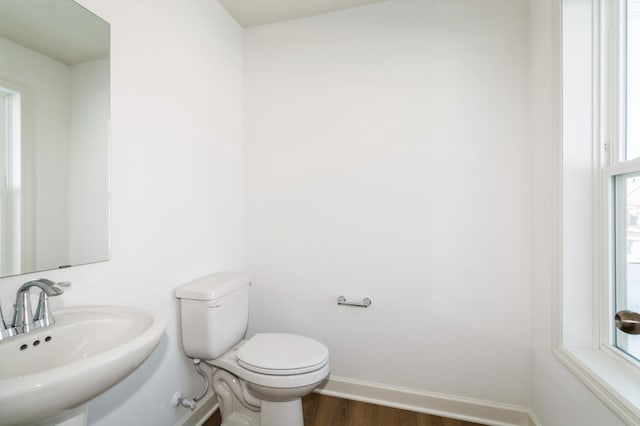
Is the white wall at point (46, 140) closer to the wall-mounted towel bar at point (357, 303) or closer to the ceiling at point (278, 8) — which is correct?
the ceiling at point (278, 8)

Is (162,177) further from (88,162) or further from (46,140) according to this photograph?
(46,140)

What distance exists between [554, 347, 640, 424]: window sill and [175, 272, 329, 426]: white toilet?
0.99 meters

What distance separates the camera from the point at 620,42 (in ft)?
3.62

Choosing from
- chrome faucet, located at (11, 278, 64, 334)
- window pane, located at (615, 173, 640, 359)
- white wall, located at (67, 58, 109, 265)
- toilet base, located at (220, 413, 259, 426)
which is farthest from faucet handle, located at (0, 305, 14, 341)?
window pane, located at (615, 173, 640, 359)

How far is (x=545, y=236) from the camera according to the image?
1368mm

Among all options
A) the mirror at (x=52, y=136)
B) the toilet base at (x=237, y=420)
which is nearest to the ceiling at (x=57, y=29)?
the mirror at (x=52, y=136)

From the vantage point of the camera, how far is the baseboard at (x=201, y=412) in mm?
1491

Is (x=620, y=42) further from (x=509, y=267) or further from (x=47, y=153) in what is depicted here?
(x=47, y=153)

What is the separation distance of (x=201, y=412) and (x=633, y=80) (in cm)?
248

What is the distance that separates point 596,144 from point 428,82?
0.84m

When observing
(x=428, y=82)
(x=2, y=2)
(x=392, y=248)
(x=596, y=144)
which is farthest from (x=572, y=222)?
(x=2, y=2)

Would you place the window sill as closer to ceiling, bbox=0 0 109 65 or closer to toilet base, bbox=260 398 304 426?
toilet base, bbox=260 398 304 426

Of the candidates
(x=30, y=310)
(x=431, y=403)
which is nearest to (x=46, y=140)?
(x=30, y=310)

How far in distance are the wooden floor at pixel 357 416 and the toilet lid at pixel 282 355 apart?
48cm
